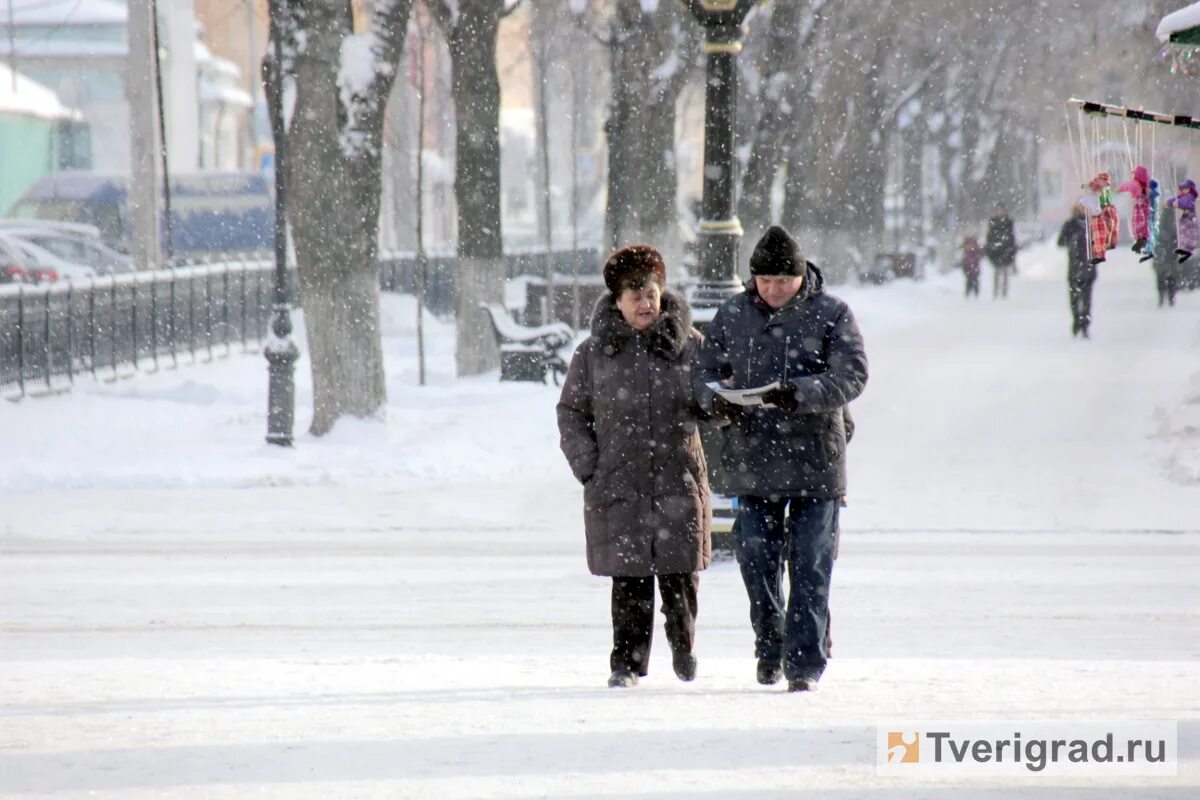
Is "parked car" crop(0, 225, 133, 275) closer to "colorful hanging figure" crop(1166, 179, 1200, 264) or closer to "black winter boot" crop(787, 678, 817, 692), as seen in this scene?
"colorful hanging figure" crop(1166, 179, 1200, 264)

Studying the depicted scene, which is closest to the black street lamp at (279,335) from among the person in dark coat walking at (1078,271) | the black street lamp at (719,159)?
the black street lamp at (719,159)

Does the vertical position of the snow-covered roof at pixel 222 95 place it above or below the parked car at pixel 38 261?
above

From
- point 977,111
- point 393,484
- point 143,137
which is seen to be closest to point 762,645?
point 393,484

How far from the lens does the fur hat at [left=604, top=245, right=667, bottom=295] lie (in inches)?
255

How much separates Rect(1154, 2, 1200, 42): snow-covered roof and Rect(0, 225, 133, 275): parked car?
23531 millimetres

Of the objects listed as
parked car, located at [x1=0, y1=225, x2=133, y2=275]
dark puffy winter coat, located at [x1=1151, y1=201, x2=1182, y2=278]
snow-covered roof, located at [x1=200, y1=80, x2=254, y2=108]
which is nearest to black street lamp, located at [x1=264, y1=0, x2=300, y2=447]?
parked car, located at [x1=0, y1=225, x2=133, y2=275]

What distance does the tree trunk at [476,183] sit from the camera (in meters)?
21.2

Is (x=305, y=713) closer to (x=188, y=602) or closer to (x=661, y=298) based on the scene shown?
(x=661, y=298)

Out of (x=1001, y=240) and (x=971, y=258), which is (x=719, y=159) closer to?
(x=1001, y=240)

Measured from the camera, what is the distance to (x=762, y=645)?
265 inches

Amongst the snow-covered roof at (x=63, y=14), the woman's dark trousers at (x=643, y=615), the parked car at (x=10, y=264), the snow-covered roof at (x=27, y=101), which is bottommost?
the woman's dark trousers at (x=643, y=615)

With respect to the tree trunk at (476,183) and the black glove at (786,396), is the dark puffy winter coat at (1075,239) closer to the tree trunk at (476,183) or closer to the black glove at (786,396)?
the tree trunk at (476,183)

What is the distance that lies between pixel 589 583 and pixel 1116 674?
319 cm

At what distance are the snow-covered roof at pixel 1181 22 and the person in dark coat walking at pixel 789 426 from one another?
196 cm
